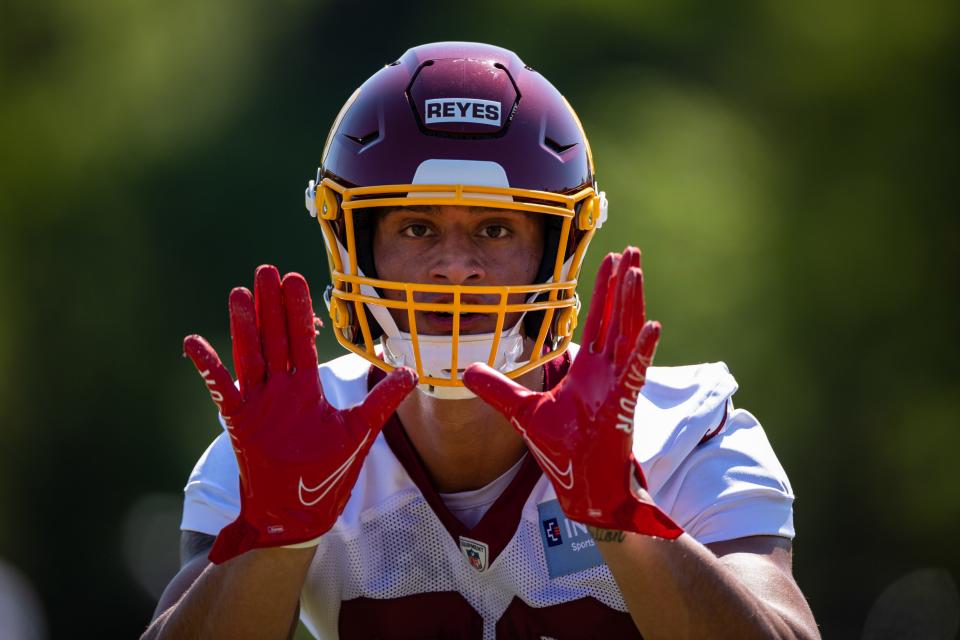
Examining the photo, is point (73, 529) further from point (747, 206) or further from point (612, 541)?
point (612, 541)

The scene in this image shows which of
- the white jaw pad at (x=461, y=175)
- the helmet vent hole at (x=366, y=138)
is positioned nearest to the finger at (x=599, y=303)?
the white jaw pad at (x=461, y=175)

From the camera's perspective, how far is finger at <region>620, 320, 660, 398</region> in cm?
174

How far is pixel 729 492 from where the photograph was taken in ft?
7.27

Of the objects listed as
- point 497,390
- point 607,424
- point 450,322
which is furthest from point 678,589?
point 450,322

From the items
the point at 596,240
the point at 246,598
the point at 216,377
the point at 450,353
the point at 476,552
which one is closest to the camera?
the point at 216,377

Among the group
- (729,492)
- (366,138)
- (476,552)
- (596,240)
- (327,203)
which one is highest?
(366,138)

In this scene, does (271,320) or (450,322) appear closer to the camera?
(271,320)

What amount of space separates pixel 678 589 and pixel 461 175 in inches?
33.5

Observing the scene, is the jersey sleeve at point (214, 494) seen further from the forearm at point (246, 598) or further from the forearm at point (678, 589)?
the forearm at point (678, 589)

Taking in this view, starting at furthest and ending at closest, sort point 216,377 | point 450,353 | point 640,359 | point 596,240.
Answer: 1. point 596,240
2. point 450,353
3. point 216,377
4. point 640,359

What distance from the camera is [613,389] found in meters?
1.77

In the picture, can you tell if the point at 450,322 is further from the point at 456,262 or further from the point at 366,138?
the point at 366,138

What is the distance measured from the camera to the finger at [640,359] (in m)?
1.74

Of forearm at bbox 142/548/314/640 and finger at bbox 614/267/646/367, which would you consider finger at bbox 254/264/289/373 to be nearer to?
forearm at bbox 142/548/314/640
